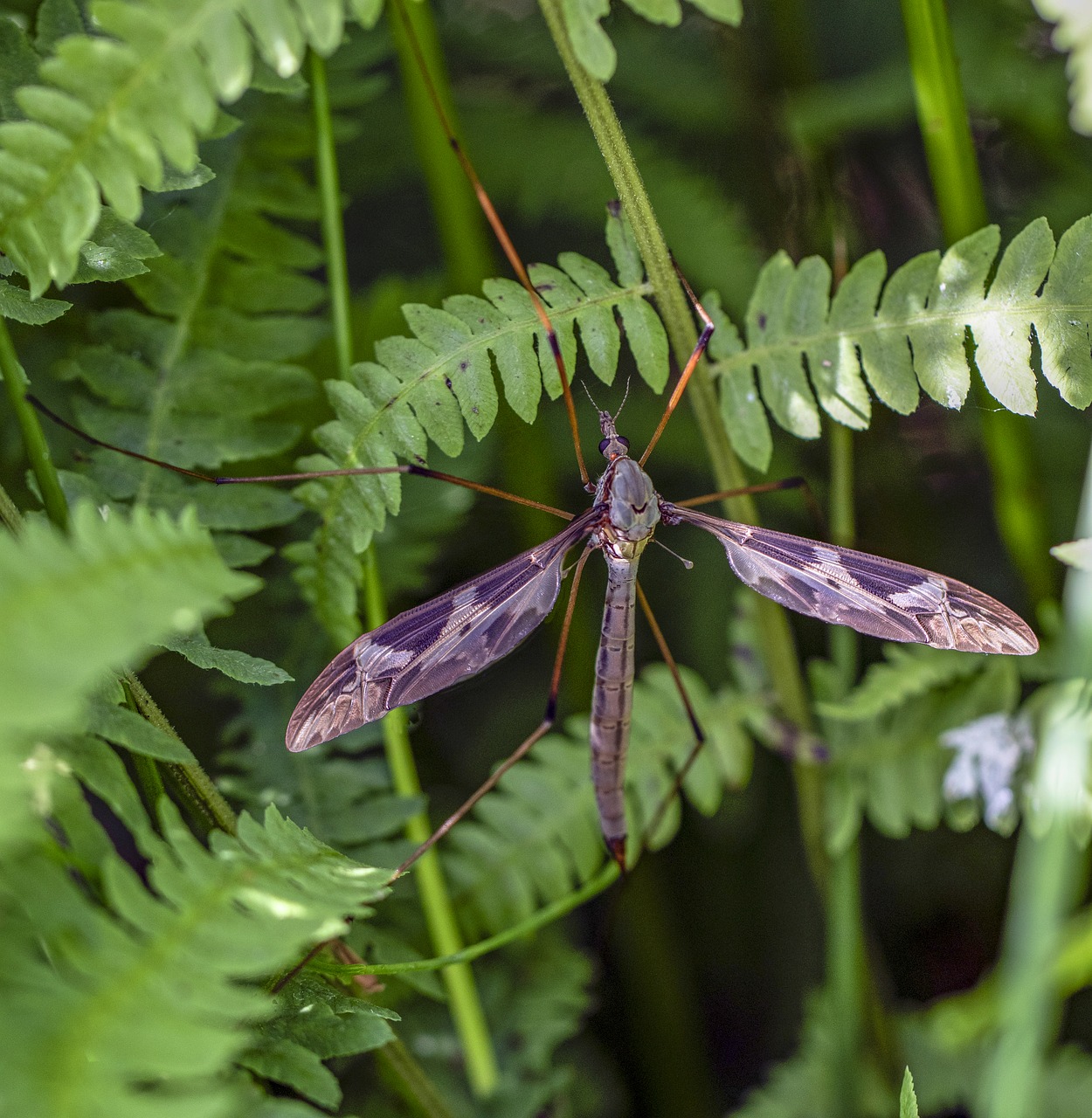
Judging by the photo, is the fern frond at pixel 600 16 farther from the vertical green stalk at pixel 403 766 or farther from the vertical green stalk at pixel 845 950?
the vertical green stalk at pixel 845 950

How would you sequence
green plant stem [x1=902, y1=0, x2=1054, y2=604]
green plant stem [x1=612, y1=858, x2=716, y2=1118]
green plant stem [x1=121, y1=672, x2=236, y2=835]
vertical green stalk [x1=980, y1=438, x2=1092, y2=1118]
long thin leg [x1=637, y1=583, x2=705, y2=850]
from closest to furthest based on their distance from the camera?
green plant stem [x1=121, y1=672, x2=236, y2=835], vertical green stalk [x1=980, y1=438, x2=1092, y2=1118], green plant stem [x1=902, y1=0, x2=1054, y2=604], long thin leg [x1=637, y1=583, x2=705, y2=850], green plant stem [x1=612, y1=858, x2=716, y2=1118]

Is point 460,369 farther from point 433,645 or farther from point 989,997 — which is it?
point 989,997

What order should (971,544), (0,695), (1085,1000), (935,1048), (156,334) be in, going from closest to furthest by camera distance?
(0,695)
(156,334)
(935,1048)
(1085,1000)
(971,544)

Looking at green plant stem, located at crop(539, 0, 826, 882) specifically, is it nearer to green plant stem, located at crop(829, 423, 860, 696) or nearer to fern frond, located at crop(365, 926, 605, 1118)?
green plant stem, located at crop(829, 423, 860, 696)

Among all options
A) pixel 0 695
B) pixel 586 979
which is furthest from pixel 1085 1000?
pixel 0 695

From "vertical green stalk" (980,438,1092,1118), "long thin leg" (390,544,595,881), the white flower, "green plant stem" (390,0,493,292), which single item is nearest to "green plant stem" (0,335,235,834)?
"long thin leg" (390,544,595,881)

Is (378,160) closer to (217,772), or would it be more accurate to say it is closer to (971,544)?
(217,772)

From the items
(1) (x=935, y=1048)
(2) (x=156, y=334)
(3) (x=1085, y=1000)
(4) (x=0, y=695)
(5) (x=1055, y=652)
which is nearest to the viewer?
(4) (x=0, y=695)
